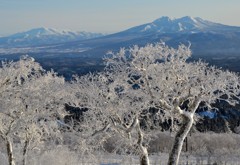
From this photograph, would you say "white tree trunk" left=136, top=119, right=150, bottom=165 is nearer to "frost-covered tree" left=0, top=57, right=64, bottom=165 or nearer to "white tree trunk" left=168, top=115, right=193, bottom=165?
"white tree trunk" left=168, top=115, right=193, bottom=165

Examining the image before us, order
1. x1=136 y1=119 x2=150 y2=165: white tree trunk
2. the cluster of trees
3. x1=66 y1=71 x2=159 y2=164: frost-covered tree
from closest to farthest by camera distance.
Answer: the cluster of trees, x1=66 y1=71 x2=159 y2=164: frost-covered tree, x1=136 y1=119 x2=150 y2=165: white tree trunk

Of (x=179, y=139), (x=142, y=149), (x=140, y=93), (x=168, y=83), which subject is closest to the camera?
(x=168, y=83)

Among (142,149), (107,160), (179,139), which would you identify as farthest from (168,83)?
(107,160)

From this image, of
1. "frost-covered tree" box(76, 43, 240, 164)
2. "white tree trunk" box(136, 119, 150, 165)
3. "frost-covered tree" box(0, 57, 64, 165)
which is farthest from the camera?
"frost-covered tree" box(0, 57, 64, 165)

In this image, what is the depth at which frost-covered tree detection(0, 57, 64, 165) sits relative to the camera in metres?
27.5

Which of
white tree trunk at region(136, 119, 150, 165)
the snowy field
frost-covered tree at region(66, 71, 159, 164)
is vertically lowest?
the snowy field

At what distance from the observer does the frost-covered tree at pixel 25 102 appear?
27.5 metres

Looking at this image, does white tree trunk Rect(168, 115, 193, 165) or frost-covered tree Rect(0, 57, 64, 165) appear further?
frost-covered tree Rect(0, 57, 64, 165)

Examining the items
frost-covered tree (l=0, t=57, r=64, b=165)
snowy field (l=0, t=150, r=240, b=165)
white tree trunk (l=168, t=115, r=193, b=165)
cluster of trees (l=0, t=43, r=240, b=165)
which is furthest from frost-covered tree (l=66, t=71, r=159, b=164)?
snowy field (l=0, t=150, r=240, b=165)

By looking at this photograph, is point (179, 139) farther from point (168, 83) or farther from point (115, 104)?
point (115, 104)

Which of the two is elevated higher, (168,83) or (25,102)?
(168,83)

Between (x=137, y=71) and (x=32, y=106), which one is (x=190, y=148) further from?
(x=137, y=71)

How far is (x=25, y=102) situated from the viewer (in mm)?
28109

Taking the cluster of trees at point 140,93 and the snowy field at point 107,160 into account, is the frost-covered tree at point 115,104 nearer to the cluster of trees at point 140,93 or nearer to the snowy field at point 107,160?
the cluster of trees at point 140,93
